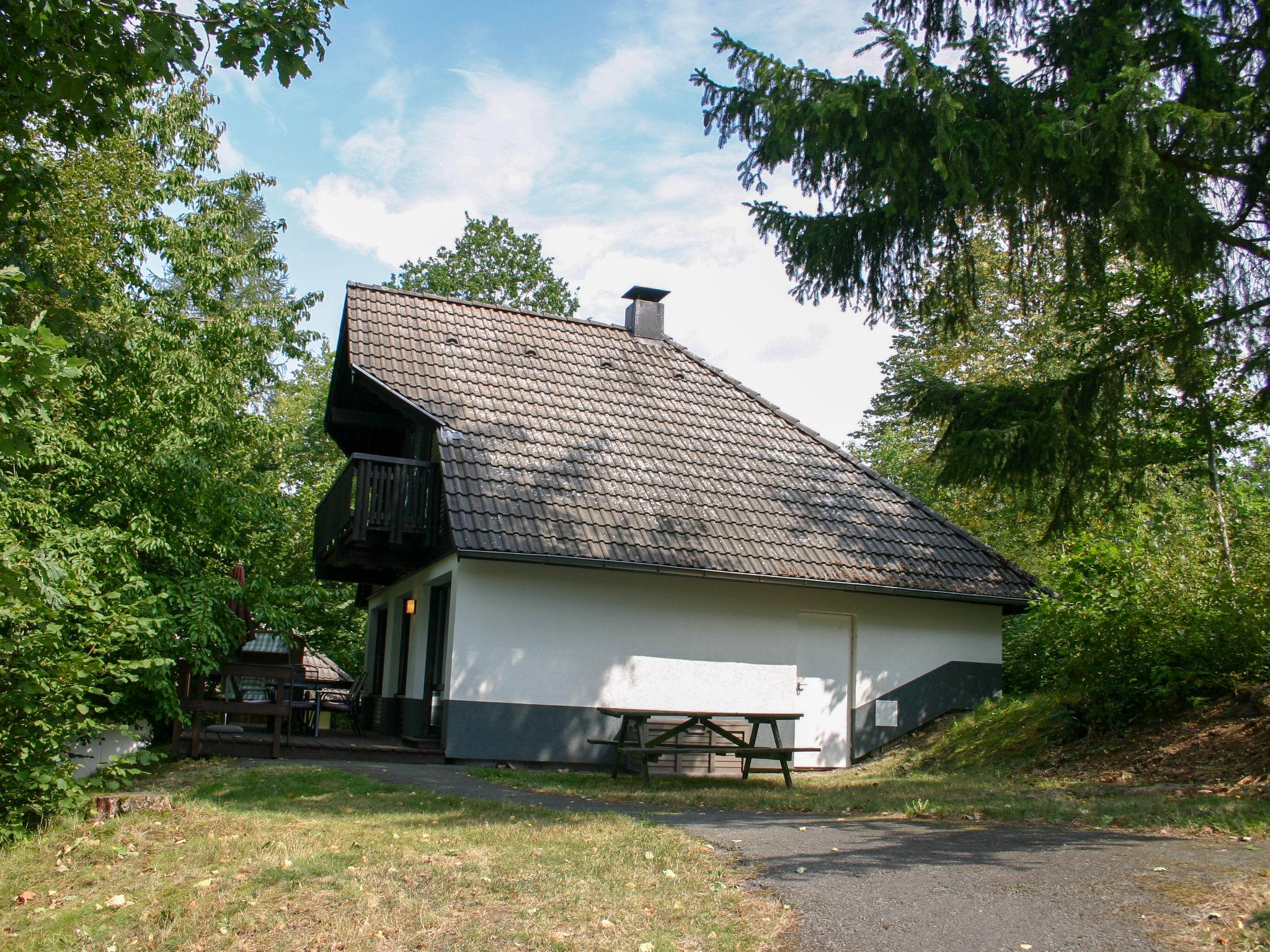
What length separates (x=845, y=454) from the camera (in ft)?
59.4

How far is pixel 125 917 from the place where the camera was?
5918 millimetres

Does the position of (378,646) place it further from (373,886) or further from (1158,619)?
(373,886)

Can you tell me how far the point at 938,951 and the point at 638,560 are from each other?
9.16 metres

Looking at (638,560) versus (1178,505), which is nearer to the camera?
(638,560)

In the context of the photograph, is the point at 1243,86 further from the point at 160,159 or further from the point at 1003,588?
the point at 160,159

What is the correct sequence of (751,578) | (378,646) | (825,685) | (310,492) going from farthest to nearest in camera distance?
1. (310,492)
2. (378,646)
3. (825,685)
4. (751,578)

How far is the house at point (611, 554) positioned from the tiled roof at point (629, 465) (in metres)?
0.04

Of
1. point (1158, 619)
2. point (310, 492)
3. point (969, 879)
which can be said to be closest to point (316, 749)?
point (969, 879)

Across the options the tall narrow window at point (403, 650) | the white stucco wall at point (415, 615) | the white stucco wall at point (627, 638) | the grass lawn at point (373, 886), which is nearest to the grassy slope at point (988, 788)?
the white stucco wall at point (627, 638)

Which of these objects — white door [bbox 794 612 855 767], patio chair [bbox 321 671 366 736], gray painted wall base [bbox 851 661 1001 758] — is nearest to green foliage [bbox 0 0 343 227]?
white door [bbox 794 612 855 767]

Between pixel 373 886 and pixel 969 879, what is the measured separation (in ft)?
10.7

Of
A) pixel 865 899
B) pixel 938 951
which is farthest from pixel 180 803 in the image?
pixel 938 951

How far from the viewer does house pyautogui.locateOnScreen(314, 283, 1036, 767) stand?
13805 mm

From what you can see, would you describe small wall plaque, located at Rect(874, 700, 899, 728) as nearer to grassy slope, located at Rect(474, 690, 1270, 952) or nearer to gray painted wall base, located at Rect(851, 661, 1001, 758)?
gray painted wall base, located at Rect(851, 661, 1001, 758)
